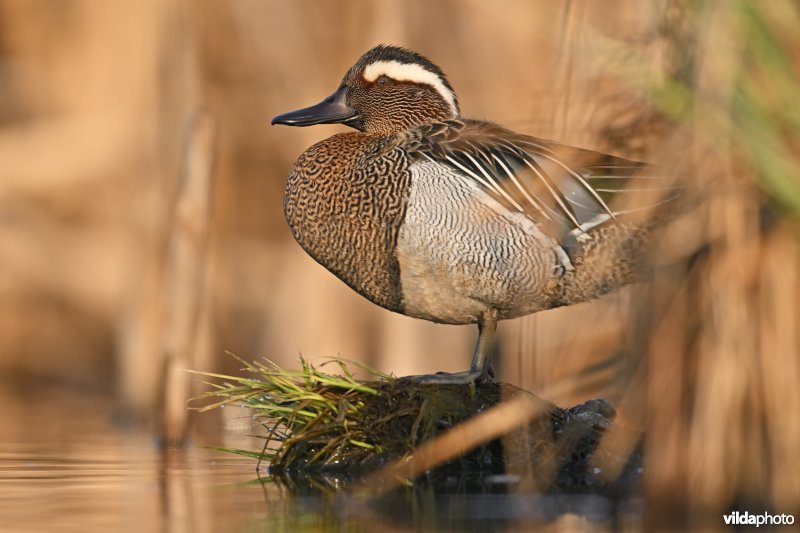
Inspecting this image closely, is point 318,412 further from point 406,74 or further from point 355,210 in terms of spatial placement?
point 406,74

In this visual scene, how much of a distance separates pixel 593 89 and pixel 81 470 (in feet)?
8.28

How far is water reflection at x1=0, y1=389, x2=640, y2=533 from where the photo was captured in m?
3.71

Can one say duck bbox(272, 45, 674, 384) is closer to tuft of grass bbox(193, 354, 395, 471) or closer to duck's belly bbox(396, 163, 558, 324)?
duck's belly bbox(396, 163, 558, 324)

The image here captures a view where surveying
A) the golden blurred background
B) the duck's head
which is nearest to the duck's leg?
the duck's head

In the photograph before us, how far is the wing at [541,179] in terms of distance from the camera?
484 cm

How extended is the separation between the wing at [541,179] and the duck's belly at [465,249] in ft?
0.16

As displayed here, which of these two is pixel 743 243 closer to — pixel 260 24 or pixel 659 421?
pixel 659 421

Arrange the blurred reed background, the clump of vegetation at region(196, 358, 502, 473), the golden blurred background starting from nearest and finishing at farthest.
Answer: the blurred reed background → the clump of vegetation at region(196, 358, 502, 473) → the golden blurred background

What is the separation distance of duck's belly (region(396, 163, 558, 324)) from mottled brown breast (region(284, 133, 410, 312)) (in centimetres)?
6

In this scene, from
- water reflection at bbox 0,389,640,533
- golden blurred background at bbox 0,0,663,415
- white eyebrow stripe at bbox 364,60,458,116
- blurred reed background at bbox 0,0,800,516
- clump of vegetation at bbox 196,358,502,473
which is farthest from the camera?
golden blurred background at bbox 0,0,663,415

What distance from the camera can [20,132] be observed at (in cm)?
869

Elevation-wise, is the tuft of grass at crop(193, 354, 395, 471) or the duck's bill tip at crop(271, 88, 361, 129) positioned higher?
the duck's bill tip at crop(271, 88, 361, 129)

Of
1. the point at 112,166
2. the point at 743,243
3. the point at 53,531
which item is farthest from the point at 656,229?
the point at 112,166

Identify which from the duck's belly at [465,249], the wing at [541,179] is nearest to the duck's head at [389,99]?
the wing at [541,179]
